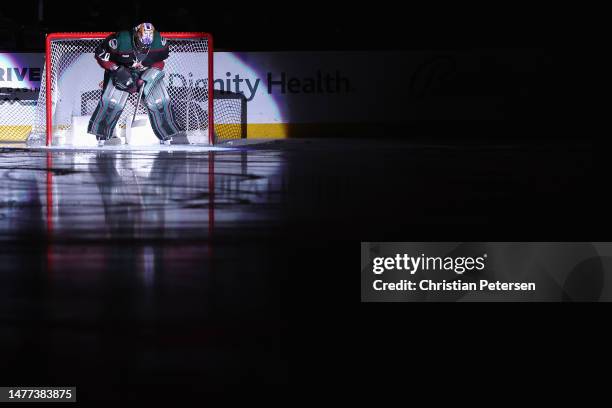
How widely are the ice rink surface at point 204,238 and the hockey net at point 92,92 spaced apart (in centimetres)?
598

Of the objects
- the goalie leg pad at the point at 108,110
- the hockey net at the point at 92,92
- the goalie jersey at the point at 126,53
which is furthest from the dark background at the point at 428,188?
the goalie leg pad at the point at 108,110

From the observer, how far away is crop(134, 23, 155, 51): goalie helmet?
731 inches

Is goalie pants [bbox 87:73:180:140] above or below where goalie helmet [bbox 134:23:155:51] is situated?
below

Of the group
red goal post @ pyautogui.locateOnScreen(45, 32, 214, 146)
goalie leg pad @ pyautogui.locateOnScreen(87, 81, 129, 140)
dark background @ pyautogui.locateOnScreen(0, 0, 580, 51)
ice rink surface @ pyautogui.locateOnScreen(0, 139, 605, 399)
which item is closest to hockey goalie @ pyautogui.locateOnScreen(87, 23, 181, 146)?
goalie leg pad @ pyautogui.locateOnScreen(87, 81, 129, 140)

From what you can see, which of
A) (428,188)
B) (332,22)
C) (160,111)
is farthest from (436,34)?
(428,188)

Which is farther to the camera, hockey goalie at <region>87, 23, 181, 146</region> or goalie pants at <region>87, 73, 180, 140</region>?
goalie pants at <region>87, 73, 180, 140</region>

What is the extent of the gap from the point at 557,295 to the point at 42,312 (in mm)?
1719

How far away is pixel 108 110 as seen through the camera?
1902 centimetres

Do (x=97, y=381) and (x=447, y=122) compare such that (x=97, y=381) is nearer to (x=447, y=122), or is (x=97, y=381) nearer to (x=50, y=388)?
(x=50, y=388)

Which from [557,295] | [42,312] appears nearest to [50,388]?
[42,312]

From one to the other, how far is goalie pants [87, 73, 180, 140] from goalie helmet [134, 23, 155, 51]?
660 millimetres

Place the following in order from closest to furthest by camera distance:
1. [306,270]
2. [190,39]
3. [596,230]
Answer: [306,270], [596,230], [190,39]

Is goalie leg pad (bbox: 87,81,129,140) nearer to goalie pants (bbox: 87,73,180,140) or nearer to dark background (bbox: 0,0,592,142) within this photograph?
goalie pants (bbox: 87,73,180,140)

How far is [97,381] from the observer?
2.92 meters
